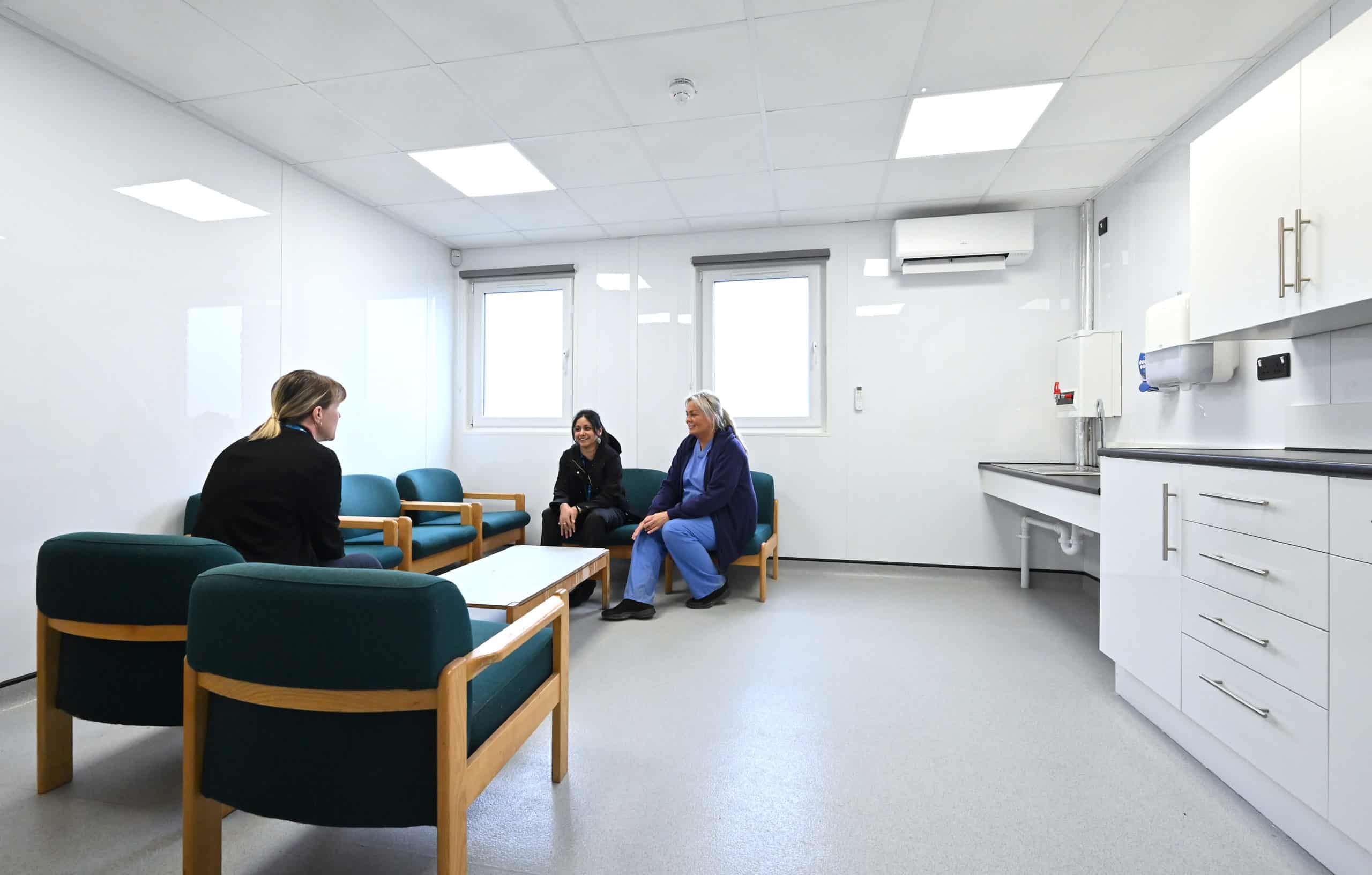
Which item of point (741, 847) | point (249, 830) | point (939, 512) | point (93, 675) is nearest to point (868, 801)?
point (741, 847)

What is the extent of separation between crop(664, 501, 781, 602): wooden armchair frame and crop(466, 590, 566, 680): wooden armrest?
6.88 ft

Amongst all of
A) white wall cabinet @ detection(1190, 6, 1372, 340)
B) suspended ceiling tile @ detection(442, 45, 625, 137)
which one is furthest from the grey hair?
white wall cabinet @ detection(1190, 6, 1372, 340)

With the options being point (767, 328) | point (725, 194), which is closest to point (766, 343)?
point (767, 328)

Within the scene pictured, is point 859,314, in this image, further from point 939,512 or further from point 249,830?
point 249,830

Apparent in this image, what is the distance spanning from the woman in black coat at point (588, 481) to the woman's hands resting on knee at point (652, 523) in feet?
→ 0.97

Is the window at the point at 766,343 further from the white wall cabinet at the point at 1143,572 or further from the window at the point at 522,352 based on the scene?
the white wall cabinet at the point at 1143,572

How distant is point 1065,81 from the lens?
8.72 feet

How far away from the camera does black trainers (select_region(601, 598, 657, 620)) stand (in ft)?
10.7

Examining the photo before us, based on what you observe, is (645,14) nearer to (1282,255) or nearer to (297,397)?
(297,397)

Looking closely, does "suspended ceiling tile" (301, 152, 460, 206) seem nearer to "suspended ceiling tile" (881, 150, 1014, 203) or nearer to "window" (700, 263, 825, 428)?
"window" (700, 263, 825, 428)

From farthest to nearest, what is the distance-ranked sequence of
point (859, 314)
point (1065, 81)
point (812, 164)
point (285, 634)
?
point (859, 314), point (812, 164), point (1065, 81), point (285, 634)

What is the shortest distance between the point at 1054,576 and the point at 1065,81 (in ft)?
10.1

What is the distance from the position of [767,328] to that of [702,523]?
1882 mm

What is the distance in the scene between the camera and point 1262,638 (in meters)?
1.54
